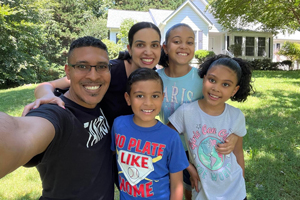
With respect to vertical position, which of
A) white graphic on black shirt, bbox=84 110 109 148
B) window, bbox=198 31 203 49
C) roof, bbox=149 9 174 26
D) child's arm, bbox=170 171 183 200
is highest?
roof, bbox=149 9 174 26

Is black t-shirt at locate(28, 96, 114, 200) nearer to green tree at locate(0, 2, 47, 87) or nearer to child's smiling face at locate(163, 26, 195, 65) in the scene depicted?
child's smiling face at locate(163, 26, 195, 65)

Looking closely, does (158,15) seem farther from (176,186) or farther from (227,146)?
(176,186)

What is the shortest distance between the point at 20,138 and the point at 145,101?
1070mm

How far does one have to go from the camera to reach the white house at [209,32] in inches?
846

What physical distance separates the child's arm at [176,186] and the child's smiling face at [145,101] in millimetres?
467

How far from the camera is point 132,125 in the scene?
191 cm

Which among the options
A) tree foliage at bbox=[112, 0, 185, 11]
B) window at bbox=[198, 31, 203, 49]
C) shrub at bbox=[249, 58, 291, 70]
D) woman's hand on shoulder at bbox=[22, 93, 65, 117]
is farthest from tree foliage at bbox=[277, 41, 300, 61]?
tree foliage at bbox=[112, 0, 185, 11]

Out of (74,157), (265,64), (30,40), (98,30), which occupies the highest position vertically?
(98,30)

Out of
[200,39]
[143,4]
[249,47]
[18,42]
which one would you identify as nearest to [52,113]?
[18,42]

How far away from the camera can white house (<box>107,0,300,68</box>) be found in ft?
70.5

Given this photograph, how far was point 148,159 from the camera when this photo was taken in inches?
69.2

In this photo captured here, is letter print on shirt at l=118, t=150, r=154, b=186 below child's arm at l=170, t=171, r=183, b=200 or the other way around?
the other way around

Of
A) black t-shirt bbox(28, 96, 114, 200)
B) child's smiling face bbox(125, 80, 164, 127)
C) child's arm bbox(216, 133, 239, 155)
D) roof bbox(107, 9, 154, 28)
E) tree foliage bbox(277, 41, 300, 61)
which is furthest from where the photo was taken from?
roof bbox(107, 9, 154, 28)

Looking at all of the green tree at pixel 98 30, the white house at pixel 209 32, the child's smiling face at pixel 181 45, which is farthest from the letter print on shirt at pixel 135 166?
the green tree at pixel 98 30
